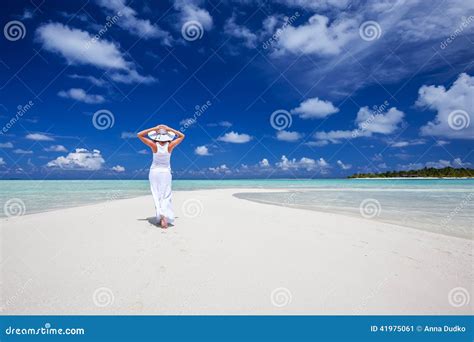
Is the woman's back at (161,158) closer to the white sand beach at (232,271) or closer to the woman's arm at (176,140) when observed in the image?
the woman's arm at (176,140)

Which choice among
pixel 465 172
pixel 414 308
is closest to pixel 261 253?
pixel 414 308

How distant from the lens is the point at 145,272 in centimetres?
408

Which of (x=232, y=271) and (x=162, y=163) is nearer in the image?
(x=232, y=271)

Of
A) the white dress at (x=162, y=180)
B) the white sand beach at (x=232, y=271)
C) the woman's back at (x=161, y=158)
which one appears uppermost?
the woman's back at (x=161, y=158)

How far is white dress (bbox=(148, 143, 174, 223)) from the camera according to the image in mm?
7285

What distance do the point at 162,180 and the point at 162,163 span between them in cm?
48

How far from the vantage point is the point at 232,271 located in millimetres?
4129

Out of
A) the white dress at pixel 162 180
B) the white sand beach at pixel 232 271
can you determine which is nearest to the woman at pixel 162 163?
the white dress at pixel 162 180

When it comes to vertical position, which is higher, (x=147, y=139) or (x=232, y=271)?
(x=147, y=139)

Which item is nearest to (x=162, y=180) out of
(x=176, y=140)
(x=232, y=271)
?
(x=176, y=140)

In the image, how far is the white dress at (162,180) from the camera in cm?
729

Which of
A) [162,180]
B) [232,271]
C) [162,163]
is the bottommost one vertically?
[232,271]

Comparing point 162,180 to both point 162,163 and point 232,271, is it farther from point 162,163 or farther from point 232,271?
point 232,271

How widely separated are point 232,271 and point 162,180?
13.4 ft
